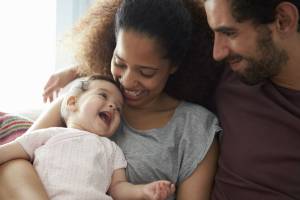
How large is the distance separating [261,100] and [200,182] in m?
0.31

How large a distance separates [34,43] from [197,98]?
3.52ft

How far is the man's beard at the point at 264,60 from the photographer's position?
1299mm

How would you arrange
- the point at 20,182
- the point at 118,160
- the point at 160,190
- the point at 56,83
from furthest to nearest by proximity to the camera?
the point at 56,83 < the point at 118,160 < the point at 20,182 < the point at 160,190

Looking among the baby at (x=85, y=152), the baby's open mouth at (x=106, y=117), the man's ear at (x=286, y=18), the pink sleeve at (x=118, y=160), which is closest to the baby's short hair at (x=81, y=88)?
the baby at (x=85, y=152)

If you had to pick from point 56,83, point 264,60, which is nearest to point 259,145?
point 264,60

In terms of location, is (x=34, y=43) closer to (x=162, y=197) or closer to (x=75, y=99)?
(x=75, y=99)

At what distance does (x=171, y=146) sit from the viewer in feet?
4.54

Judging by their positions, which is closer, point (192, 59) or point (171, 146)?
point (171, 146)

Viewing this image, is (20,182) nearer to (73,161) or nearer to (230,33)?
(73,161)

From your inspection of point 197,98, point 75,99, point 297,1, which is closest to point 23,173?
point 75,99

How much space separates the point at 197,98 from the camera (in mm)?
1532

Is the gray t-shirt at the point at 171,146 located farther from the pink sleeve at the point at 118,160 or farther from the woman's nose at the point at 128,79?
the woman's nose at the point at 128,79

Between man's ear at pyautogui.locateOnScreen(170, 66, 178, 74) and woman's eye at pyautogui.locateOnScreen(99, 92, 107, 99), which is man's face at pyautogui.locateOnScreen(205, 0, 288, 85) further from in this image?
woman's eye at pyautogui.locateOnScreen(99, 92, 107, 99)

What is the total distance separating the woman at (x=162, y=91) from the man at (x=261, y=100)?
0.29 ft
